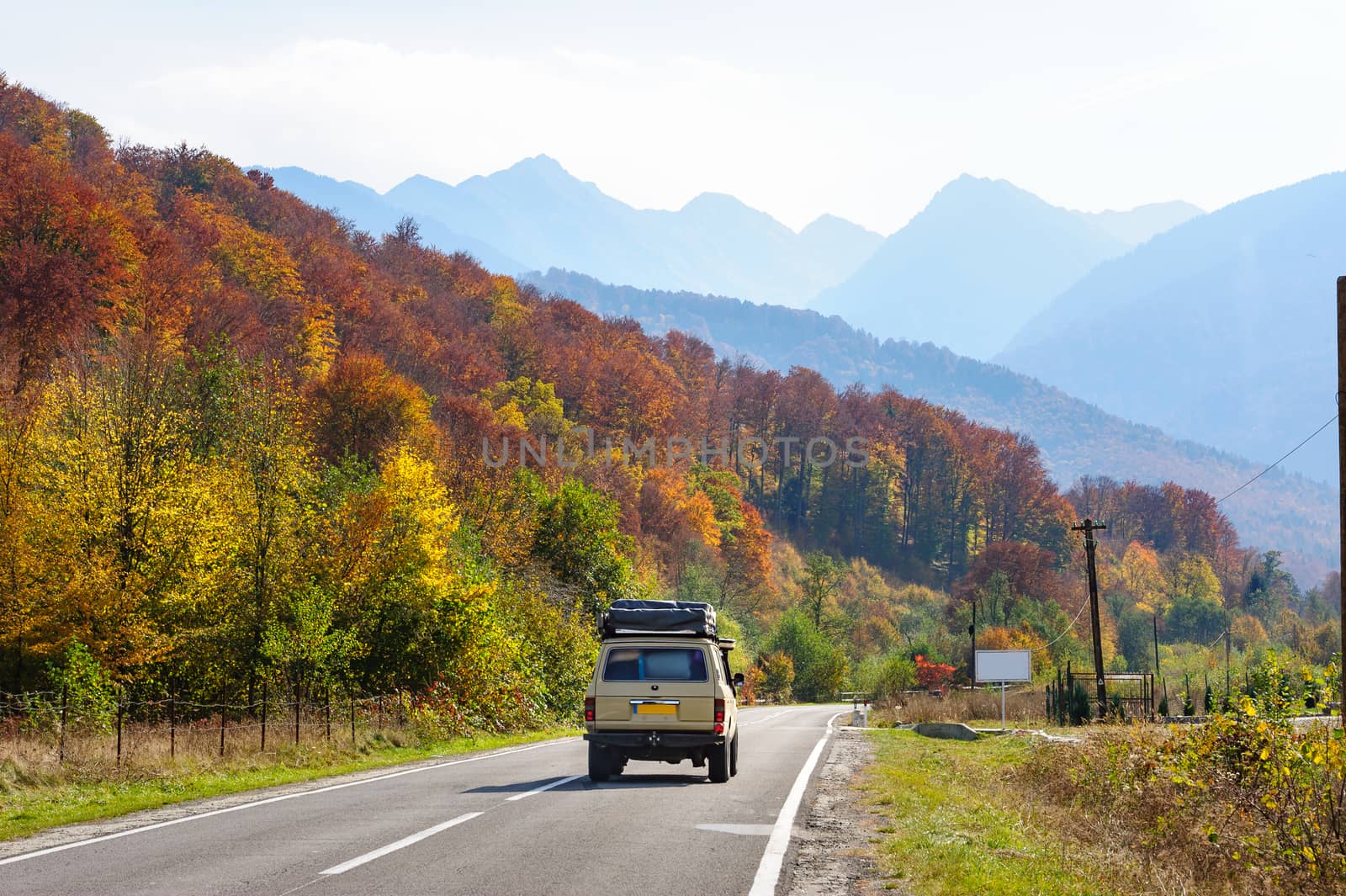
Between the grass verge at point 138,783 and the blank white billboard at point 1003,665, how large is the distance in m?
34.8

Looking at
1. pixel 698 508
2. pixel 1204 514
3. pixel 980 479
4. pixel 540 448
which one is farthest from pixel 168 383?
pixel 1204 514

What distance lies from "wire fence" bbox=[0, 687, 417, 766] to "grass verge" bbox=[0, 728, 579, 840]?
0.47 metres

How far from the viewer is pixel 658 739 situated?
1880cm

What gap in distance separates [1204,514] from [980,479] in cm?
4153

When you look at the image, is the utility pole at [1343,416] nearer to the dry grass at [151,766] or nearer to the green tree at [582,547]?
the dry grass at [151,766]

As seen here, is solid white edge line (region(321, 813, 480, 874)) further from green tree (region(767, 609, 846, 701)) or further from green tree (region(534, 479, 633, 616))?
green tree (region(767, 609, 846, 701))

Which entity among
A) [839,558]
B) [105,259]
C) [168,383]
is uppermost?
[105,259]

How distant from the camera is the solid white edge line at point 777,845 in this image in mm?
10070

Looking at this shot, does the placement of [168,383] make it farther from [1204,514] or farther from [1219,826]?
[1204,514]

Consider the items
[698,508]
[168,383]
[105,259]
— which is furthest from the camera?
[698,508]

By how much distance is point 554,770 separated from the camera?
21922 millimetres

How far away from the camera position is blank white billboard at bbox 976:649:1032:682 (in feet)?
180

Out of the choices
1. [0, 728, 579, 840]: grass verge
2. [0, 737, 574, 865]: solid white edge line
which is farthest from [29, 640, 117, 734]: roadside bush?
[0, 737, 574, 865]: solid white edge line

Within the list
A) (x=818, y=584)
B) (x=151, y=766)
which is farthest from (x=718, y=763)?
(x=818, y=584)
